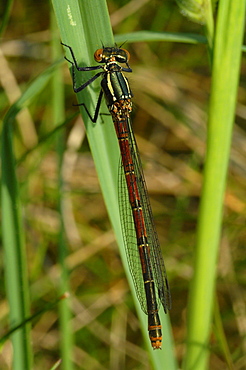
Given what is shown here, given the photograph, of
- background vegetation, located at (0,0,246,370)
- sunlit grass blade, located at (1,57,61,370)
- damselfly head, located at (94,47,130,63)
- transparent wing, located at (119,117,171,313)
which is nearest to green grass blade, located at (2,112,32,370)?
sunlit grass blade, located at (1,57,61,370)

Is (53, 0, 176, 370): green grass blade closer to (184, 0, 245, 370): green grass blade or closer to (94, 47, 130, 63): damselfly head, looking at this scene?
(94, 47, 130, 63): damselfly head

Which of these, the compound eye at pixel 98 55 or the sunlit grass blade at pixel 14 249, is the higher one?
the compound eye at pixel 98 55

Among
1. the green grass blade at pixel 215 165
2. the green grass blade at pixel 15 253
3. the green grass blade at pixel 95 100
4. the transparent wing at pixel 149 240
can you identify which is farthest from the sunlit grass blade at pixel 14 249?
the green grass blade at pixel 215 165

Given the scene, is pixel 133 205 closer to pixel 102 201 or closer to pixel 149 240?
pixel 149 240

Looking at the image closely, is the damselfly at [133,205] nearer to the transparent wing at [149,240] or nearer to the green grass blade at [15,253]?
the transparent wing at [149,240]

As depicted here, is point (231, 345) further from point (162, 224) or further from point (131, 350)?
point (162, 224)

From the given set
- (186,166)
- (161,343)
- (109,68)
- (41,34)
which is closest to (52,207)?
(186,166)

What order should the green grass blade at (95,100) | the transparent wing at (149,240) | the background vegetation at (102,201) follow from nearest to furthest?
the green grass blade at (95,100)
the transparent wing at (149,240)
the background vegetation at (102,201)

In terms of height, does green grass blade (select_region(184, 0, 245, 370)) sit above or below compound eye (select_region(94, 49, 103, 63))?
below
